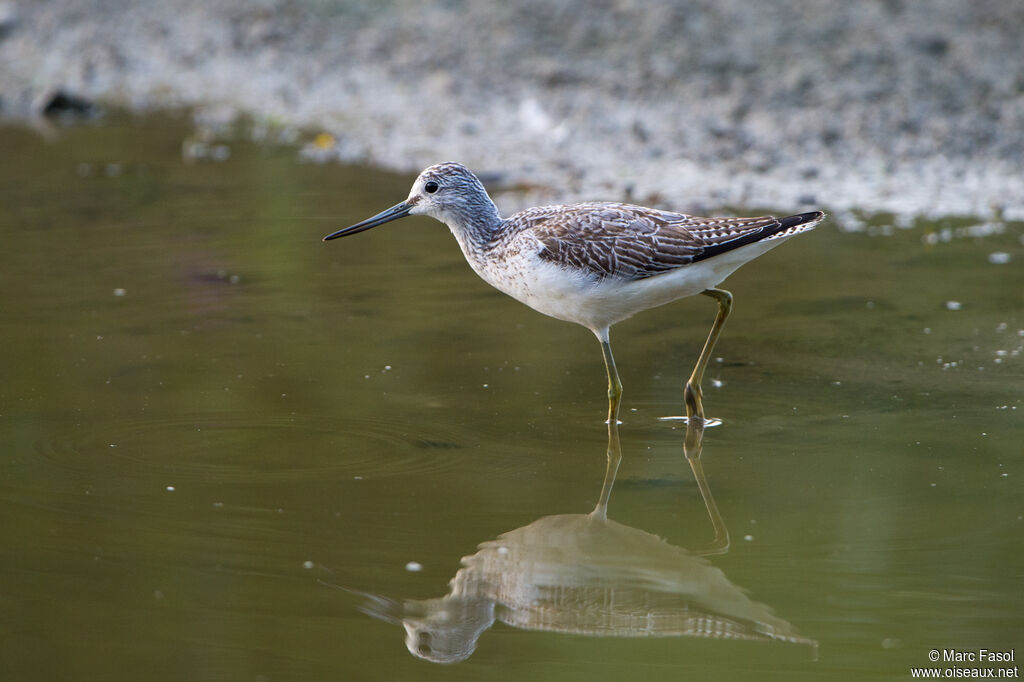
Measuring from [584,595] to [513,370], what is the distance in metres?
2.50

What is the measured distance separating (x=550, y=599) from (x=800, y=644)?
90 centimetres

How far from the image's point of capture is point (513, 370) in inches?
275

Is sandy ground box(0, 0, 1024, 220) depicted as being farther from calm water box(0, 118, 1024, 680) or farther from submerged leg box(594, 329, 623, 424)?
submerged leg box(594, 329, 623, 424)

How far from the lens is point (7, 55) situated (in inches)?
617

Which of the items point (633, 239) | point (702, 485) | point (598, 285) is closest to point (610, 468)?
point (702, 485)

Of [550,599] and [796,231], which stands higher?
[796,231]

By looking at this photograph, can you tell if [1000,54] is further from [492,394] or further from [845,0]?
[492,394]

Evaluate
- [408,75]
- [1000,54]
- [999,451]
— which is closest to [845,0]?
[1000,54]

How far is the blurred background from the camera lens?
438cm

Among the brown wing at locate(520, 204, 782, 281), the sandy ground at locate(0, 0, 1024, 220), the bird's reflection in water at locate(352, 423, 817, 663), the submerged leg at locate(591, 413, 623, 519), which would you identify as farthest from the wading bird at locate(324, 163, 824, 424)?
the sandy ground at locate(0, 0, 1024, 220)

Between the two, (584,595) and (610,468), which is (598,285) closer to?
(610,468)

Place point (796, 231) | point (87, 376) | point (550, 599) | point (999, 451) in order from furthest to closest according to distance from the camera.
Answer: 1. point (87, 376)
2. point (796, 231)
3. point (999, 451)
4. point (550, 599)

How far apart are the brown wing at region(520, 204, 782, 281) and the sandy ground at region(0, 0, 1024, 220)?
3.46 metres

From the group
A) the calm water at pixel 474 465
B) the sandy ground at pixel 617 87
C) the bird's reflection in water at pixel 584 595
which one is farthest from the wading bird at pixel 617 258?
the sandy ground at pixel 617 87
